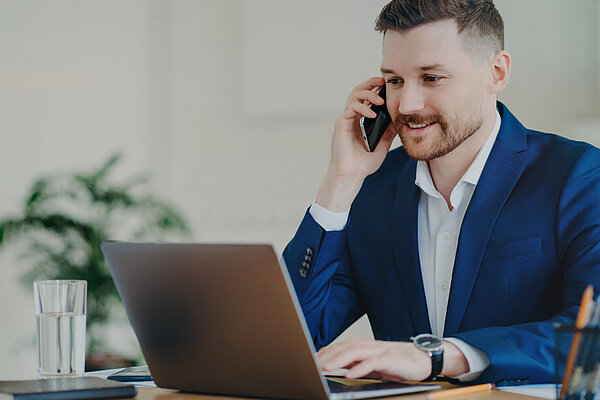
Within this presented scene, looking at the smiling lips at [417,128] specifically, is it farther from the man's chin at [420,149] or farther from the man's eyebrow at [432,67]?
the man's eyebrow at [432,67]

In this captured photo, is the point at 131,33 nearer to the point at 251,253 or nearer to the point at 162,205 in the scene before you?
the point at 162,205

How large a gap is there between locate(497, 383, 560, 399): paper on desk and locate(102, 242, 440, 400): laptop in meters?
0.13

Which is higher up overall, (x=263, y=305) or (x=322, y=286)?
(x=263, y=305)

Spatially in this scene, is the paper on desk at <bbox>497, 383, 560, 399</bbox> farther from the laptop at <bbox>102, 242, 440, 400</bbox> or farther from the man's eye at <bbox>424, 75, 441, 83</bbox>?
the man's eye at <bbox>424, 75, 441, 83</bbox>

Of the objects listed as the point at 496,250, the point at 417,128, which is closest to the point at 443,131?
the point at 417,128

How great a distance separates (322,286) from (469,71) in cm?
58

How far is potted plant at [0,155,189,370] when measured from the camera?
10.3 feet

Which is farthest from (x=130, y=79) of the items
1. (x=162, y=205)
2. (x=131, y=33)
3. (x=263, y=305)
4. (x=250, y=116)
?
(x=263, y=305)

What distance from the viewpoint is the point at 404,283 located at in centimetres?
175

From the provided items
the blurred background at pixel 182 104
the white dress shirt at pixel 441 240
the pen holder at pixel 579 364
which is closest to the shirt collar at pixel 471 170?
the white dress shirt at pixel 441 240

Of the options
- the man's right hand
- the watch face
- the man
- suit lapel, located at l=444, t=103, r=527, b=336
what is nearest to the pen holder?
the watch face

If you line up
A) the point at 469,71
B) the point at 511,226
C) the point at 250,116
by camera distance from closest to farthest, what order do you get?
1. the point at 511,226
2. the point at 469,71
3. the point at 250,116

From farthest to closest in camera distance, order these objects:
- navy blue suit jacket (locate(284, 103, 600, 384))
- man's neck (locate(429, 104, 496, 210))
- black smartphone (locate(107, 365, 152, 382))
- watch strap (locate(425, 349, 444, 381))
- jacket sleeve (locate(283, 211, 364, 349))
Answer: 1. man's neck (locate(429, 104, 496, 210))
2. jacket sleeve (locate(283, 211, 364, 349))
3. navy blue suit jacket (locate(284, 103, 600, 384))
4. black smartphone (locate(107, 365, 152, 382))
5. watch strap (locate(425, 349, 444, 381))

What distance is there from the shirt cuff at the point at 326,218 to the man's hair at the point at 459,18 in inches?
17.1
